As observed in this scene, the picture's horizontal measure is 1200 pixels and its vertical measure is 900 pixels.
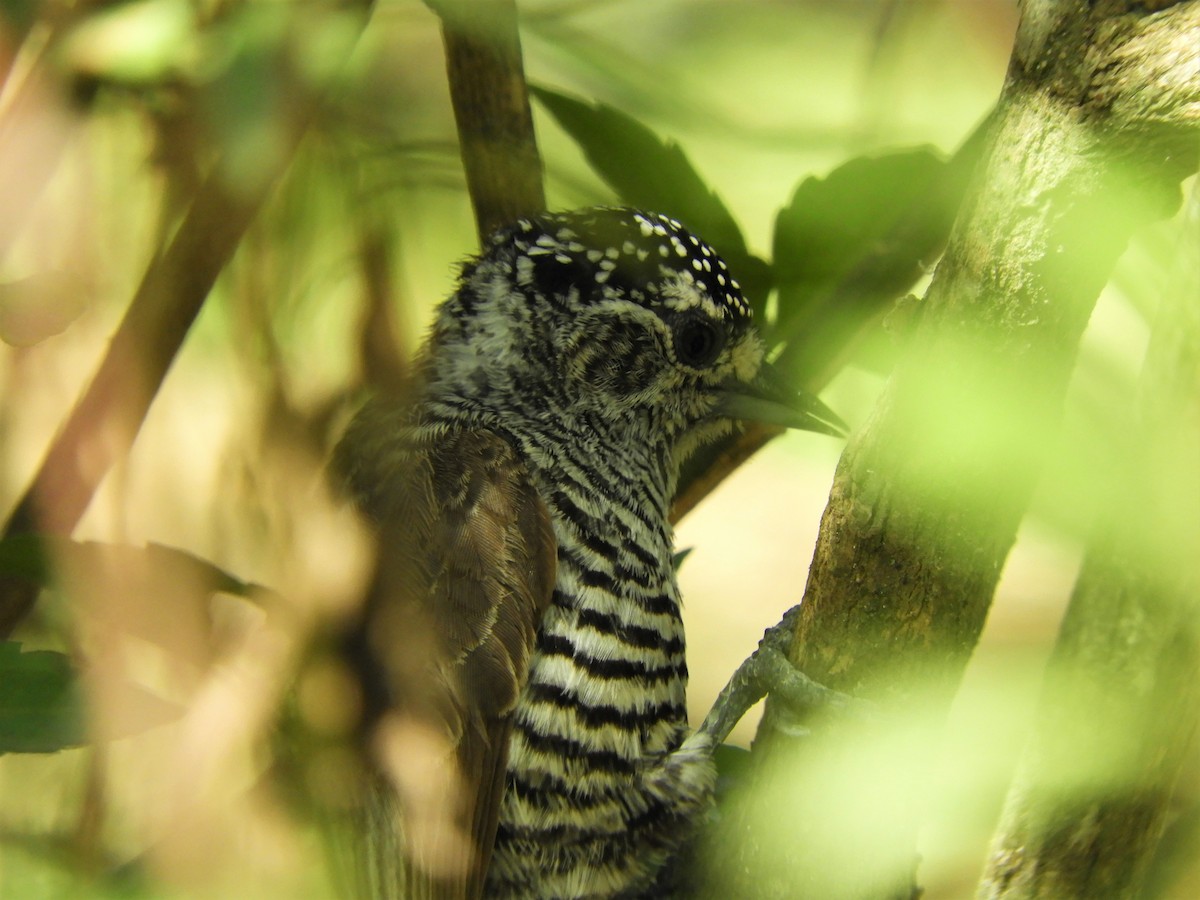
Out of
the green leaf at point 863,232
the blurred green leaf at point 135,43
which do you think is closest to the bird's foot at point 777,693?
the green leaf at point 863,232

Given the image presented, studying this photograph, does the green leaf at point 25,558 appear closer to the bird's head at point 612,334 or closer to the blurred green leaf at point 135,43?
the blurred green leaf at point 135,43

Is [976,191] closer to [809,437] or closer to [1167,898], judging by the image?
[1167,898]

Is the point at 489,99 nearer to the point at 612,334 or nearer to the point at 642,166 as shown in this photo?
the point at 642,166

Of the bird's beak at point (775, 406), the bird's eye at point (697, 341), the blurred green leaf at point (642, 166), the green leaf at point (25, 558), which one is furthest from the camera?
the bird's eye at point (697, 341)

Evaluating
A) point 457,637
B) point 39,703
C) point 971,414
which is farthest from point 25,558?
point 971,414

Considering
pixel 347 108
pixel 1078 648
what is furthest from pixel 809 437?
pixel 347 108

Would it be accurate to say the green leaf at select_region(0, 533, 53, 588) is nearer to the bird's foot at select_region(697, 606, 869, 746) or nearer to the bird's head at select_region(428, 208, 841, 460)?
the bird's foot at select_region(697, 606, 869, 746)
